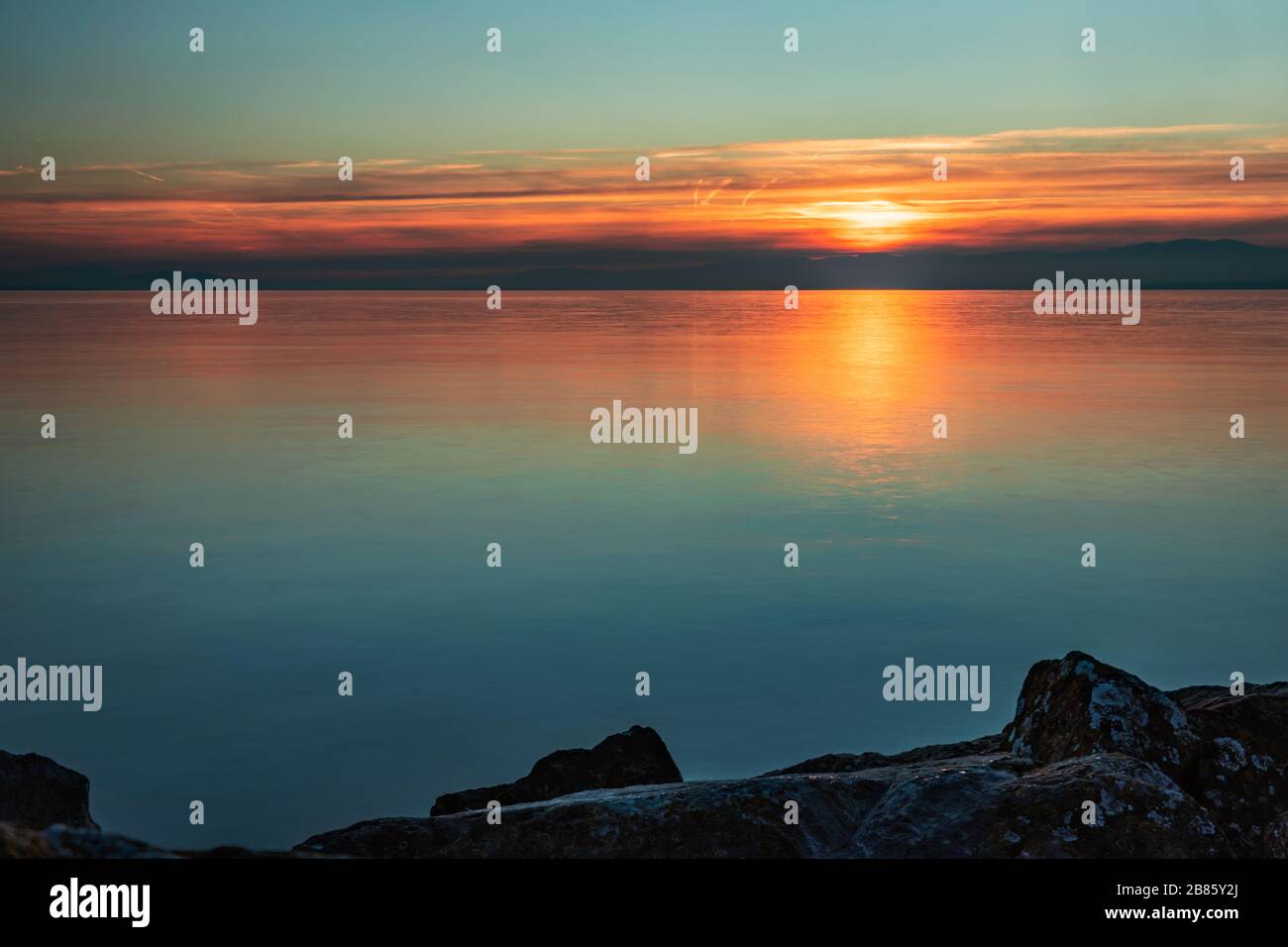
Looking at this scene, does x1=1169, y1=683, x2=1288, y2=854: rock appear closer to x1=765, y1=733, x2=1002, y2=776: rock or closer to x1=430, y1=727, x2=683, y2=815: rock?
x1=765, y1=733, x2=1002, y2=776: rock

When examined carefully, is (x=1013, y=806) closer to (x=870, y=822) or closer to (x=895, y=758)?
(x=870, y=822)

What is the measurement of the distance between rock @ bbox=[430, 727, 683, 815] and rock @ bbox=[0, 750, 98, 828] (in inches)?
137

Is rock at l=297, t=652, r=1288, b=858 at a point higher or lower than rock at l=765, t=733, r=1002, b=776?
higher

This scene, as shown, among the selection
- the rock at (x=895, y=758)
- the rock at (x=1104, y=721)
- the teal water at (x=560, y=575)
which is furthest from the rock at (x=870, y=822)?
the teal water at (x=560, y=575)

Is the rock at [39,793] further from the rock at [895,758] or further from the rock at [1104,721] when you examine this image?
the rock at [1104,721]

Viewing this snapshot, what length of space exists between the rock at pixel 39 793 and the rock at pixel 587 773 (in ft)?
11.4

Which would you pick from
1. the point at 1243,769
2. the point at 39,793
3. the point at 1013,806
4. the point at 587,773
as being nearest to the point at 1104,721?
the point at 1243,769

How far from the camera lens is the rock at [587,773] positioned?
1226 cm

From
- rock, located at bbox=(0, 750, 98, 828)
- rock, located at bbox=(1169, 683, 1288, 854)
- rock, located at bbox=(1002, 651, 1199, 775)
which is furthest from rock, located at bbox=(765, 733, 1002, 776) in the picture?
rock, located at bbox=(0, 750, 98, 828)

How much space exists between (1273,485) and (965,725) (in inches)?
811

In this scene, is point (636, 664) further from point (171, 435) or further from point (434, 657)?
point (171, 435)

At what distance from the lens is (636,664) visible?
788 inches

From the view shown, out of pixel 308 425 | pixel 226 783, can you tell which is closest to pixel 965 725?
pixel 226 783

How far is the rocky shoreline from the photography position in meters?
8.24
